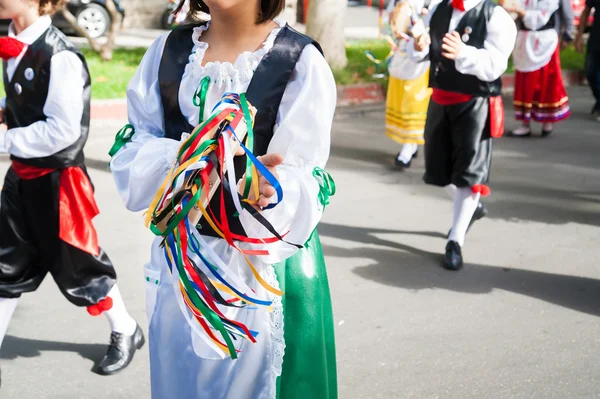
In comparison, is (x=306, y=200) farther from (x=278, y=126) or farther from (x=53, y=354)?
(x=53, y=354)

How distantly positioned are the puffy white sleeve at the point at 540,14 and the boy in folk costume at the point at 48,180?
6369 mm

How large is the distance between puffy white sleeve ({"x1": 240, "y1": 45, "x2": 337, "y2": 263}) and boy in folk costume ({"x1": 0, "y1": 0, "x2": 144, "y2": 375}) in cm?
137

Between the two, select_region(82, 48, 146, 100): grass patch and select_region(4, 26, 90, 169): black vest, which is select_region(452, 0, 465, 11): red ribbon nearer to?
select_region(4, 26, 90, 169): black vest

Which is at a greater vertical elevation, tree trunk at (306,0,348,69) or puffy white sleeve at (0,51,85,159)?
puffy white sleeve at (0,51,85,159)

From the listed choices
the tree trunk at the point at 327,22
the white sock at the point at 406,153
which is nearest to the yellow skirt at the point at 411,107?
the white sock at the point at 406,153

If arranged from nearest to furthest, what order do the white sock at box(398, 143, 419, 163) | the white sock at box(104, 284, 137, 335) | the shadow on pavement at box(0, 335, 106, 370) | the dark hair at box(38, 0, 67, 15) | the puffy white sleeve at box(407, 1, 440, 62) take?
the dark hair at box(38, 0, 67, 15), the white sock at box(104, 284, 137, 335), the shadow on pavement at box(0, 335, 106, 370), the puffy white sleeve at box(407, 1, 440, 62), the white sock at box(398, 143, 419, 163)

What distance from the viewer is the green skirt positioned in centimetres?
237

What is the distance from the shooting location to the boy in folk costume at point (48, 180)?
3.37 metres

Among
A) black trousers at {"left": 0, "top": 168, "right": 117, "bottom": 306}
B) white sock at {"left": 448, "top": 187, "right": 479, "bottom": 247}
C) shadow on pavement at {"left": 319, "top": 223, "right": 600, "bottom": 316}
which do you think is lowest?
shadow on pavement at {"left": 319, "top": 223, "right": 600, "bottom": 316}

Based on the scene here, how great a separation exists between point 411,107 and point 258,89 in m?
5.35

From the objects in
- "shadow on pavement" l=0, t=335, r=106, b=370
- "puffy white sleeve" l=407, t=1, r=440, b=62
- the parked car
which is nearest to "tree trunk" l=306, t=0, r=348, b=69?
the parked car

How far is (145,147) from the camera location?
90.4 inches

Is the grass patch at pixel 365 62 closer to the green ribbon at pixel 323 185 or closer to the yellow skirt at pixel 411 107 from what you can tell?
the yellow skirt at pixel 411 107

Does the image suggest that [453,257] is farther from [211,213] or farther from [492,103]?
[211,213]
